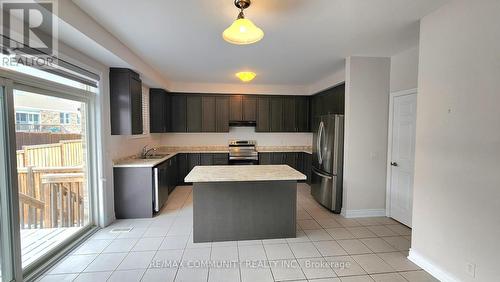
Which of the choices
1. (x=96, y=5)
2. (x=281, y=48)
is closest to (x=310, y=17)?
(x=281, y=48)

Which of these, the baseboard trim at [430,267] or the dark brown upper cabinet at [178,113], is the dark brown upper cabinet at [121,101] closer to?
the dark brown upper cabinet at [178,113]

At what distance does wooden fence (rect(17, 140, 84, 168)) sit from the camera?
217 cm

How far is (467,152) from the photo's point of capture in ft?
6.16

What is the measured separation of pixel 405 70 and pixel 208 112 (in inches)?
168

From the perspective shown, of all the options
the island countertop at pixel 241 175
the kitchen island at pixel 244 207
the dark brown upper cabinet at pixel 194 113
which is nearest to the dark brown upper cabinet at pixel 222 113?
the dark brown upper cabinet at pixel 194 113

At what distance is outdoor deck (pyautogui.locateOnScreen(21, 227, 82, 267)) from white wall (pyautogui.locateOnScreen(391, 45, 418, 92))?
5.10 metres

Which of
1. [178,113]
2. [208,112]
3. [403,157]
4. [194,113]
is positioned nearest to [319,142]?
[403,157]

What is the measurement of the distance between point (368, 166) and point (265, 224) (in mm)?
2069

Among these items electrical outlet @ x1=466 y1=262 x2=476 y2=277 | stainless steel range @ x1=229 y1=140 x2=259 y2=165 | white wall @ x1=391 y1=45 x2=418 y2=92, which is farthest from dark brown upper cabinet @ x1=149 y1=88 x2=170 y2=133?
electrical outlet @ x1=466 y1=262 x2=476 y2=277

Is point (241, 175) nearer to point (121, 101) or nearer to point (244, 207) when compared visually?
point (244, 207)

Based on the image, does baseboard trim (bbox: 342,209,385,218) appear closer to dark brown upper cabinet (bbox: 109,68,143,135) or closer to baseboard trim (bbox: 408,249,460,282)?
baseboard trim (bbox: 408,249,460,282)

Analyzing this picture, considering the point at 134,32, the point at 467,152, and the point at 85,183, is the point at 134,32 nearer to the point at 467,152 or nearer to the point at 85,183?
the point at 85,183

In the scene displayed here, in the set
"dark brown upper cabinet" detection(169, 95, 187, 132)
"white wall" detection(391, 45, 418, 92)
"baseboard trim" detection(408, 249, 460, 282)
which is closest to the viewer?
"baseboard trim" detection(408, 249, 460, 282)

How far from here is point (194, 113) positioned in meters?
5.72
